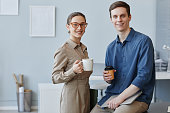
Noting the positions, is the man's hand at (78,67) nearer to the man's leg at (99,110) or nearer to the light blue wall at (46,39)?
the man's leg at (99,110)

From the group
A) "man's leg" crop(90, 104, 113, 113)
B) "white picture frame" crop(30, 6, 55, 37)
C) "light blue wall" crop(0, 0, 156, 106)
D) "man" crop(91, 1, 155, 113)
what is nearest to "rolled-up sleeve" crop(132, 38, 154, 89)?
"man" crop(91, 1, 155, 113)

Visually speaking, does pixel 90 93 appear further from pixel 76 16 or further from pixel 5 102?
pixel 5 102

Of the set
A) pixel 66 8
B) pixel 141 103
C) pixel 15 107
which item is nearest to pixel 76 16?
pixel 141 103

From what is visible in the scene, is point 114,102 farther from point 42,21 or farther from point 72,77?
point 42,21

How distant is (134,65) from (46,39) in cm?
269

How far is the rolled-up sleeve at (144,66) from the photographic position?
193 centimetres

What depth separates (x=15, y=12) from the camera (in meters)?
4.46

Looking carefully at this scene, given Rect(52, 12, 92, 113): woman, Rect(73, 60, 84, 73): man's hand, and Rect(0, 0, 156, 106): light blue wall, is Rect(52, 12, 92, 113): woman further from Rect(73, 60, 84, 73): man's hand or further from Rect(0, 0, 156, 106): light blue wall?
Rect(0, 0, 156, 106): light blue wall

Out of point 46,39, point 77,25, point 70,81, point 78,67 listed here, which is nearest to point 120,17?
point 77,25

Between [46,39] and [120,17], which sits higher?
[120,17]

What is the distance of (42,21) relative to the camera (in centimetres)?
448

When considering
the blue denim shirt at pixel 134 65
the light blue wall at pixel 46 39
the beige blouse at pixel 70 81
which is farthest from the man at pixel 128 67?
the light blue wall at pixel 46 39

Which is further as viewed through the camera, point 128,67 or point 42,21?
point 42,21

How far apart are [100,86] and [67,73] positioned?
1.27 meters
